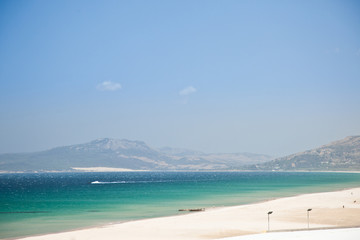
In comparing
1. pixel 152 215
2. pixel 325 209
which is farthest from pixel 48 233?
pixel 325 209

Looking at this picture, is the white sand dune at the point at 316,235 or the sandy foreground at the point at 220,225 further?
the sandy foreground at the point at 220,225

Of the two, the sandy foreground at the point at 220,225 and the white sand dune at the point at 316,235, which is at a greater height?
the white sand dune at the point at 316,235

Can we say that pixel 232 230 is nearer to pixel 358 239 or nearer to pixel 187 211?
pixel 358 239

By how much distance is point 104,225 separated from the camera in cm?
4216

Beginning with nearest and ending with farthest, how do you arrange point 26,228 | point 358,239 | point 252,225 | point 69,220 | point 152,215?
point 358,239 → point 252,225 → point 26,228 → point 69,220 → point 152,215

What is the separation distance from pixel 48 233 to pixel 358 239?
24728 millimetres

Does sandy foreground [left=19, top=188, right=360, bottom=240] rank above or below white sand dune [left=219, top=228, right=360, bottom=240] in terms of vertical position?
below

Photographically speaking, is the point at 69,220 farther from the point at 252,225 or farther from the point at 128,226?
the point at 252,225

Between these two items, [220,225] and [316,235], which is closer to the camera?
[316,235]

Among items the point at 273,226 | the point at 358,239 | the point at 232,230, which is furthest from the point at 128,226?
the point at 358,239

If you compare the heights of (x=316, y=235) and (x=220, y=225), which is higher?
(x=316, y=235)

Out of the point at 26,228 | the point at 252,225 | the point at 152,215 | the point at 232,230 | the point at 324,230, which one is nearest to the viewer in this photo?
the point at 324,230

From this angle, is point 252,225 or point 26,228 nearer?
point 252,225

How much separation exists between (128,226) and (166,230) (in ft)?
15.6
